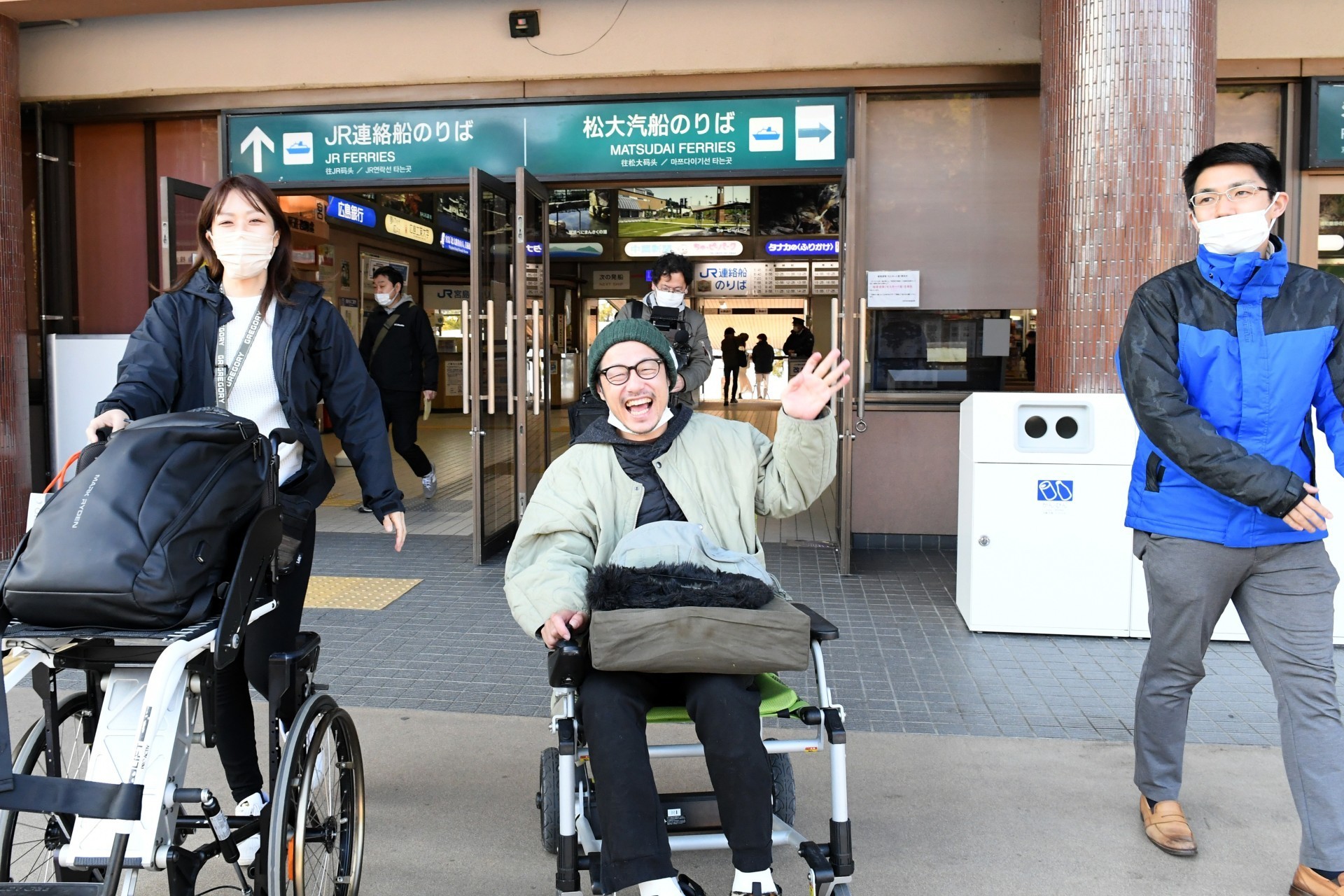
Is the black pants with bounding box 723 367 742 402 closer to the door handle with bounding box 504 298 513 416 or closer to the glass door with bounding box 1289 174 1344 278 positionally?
the door handle with bounding box 504 298 513 416

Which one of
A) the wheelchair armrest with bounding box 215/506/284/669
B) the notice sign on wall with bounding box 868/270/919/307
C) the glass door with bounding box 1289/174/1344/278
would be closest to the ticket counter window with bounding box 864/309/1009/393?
the notice sign on wall with bounding box 868/270/919/307

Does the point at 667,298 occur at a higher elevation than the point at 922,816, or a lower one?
higher

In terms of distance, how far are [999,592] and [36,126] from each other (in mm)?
7650

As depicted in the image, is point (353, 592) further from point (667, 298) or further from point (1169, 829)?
point (1169, 829)

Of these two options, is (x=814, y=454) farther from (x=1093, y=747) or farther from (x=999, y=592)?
(x=999, y=592)

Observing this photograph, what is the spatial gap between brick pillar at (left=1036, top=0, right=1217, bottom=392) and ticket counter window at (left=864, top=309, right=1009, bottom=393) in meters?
1.51

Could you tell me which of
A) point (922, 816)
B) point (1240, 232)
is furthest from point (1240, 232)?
point (922, 816)

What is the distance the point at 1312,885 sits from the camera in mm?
2611

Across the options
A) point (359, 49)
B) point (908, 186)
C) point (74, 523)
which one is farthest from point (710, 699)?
point (359, 49)

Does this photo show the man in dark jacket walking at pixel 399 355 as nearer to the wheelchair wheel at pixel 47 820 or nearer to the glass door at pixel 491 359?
the glass door at pixel 491 359

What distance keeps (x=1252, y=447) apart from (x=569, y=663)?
1.84m

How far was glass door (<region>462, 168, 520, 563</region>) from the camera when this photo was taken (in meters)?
6.57

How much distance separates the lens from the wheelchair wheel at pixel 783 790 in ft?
9.54

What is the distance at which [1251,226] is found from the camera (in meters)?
2.71
